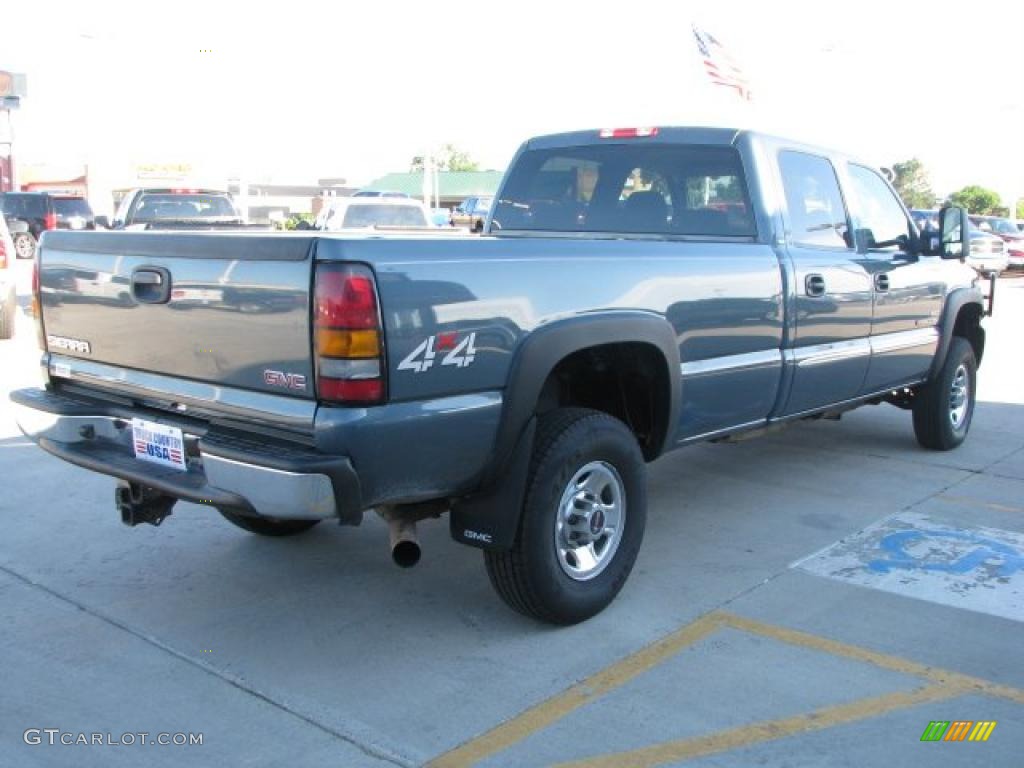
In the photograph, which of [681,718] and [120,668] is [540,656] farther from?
[120,668]

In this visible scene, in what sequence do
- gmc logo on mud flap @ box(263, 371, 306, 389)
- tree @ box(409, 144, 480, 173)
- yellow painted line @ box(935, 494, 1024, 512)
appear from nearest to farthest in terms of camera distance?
gmc logo on mud flap @ box(263, 371, 306, 389)
yellow painted line @ box(935, 494, 1024, 512)
tree @ box(409, 144, 480, 173)

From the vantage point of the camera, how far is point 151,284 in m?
3.69

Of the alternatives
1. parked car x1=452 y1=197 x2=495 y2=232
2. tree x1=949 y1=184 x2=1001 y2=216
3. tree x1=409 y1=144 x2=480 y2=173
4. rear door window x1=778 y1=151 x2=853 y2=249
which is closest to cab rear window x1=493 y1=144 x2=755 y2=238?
rear door window x1=778 y1=151 x2=853 y2=249

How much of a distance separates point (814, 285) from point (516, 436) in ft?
7.29

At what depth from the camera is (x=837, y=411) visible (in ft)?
19.4

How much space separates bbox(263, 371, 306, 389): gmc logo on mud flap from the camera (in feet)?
10.7

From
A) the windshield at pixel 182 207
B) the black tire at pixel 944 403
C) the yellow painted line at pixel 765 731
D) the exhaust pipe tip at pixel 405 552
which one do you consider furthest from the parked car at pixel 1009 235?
the exhaust pipe tip at pixel 405 552

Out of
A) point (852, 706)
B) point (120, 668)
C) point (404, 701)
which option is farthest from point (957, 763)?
point (120, 668)

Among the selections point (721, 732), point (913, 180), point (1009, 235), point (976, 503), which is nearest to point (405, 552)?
point (721, 732)

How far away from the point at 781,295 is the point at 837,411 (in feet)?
4.11

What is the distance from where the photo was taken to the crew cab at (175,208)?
50.0 feet

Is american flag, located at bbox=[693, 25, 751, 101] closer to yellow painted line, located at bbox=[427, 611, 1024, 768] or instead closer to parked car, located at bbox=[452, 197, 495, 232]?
parked car, located at bbox=[452, 197, 495, 232]

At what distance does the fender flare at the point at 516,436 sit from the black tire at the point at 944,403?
382cm

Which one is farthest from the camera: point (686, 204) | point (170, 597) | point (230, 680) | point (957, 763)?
point (686, 204)
